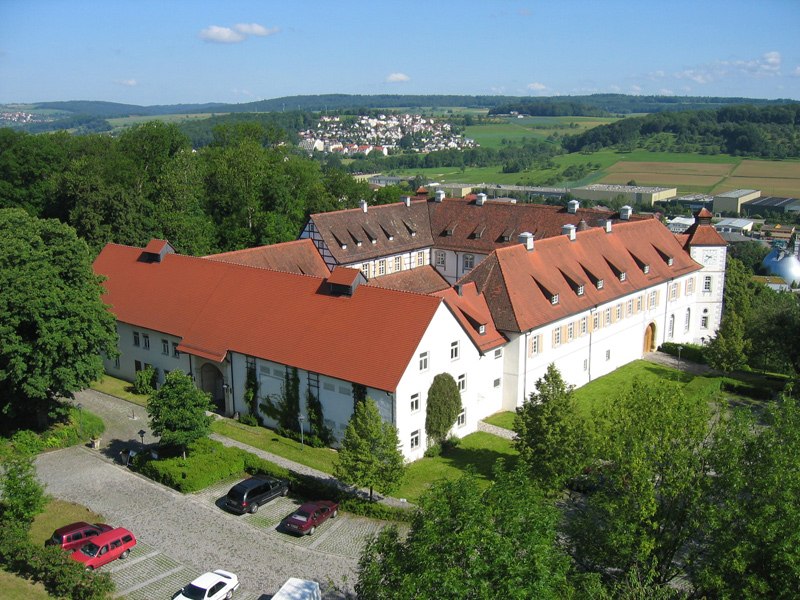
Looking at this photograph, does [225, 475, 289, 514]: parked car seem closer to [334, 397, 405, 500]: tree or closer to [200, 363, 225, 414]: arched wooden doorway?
[334, 397, 405, 500]: tree

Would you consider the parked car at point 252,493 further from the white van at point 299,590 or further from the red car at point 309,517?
the white van at point 299,590

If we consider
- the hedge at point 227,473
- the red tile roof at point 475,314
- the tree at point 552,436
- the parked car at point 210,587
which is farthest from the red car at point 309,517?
the red tile roof at point 475,314

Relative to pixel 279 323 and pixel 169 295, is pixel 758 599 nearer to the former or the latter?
pixel 279 323

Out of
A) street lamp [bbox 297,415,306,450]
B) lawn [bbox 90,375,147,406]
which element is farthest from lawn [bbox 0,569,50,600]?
lawn [bbox 90,375,147,406]

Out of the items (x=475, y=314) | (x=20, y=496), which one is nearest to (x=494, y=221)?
(x=475, y=314)

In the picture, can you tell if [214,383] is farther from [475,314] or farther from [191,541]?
[475,314]

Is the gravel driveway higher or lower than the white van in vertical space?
lower
